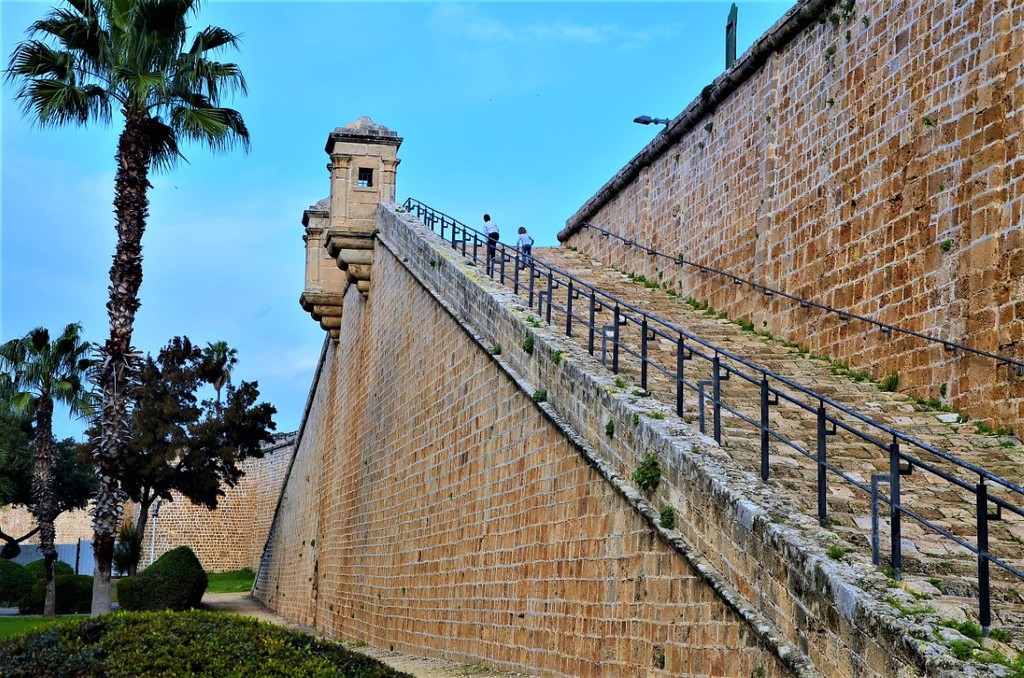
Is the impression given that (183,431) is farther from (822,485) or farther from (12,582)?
(822,485)

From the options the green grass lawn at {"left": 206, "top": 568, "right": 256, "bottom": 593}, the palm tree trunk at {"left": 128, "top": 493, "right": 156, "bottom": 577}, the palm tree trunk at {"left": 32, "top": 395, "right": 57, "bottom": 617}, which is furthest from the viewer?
the green grass lawn at {"left": 206, "top": 568, "right": 256, "bottom": 593}

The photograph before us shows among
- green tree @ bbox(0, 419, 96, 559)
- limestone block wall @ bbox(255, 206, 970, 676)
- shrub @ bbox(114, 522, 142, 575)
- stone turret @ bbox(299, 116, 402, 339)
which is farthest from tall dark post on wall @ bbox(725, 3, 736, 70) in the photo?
shrub @ bbox(114, 522, 142, 575)

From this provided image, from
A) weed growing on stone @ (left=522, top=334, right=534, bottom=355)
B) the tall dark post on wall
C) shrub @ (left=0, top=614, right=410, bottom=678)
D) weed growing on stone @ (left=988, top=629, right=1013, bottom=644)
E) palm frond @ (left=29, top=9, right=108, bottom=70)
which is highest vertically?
the tall dark post on wall

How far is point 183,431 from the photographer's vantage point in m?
30.8

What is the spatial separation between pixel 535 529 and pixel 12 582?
81.7 feet

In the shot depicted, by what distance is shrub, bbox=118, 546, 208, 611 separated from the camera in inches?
963

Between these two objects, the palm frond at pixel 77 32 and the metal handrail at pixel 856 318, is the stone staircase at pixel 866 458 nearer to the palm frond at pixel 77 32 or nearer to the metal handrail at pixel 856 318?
the metal handrail at pixel 856 318

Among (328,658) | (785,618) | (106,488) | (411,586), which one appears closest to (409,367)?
(411,586)

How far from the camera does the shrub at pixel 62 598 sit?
2798 centimetres

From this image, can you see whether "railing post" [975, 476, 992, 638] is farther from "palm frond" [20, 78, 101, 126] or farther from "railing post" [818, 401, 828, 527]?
"palm frond" [20, 78, 101, 126]

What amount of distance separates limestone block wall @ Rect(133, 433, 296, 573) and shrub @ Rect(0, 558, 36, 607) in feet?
43.5

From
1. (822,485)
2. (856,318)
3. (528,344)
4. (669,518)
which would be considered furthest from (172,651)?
(856,318)

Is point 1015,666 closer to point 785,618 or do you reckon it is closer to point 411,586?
point 785,618

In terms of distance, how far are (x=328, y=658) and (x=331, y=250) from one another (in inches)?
547
